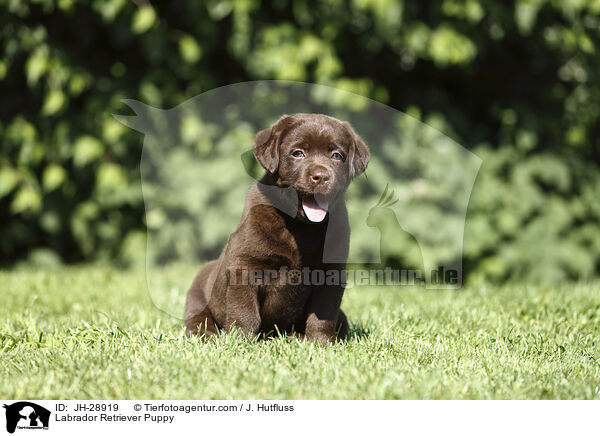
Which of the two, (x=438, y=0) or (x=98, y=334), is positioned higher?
(x=438, y=0)

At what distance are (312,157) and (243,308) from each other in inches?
27.7

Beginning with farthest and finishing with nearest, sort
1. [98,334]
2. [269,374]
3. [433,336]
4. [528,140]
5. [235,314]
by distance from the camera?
[528,140], [433,336], [98,334], [235,314], [269,374]

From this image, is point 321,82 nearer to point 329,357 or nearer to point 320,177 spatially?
point 320,177

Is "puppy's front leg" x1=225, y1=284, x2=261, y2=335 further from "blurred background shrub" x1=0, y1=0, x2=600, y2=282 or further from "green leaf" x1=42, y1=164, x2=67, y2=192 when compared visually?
"green leaf" x1=42, y1=164, x2=67, y2=192

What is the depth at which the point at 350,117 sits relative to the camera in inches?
215

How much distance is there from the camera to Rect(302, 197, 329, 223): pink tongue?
259 cm

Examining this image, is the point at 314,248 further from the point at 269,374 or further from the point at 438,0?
the point at 438,0

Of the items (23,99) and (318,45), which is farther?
(23,99)

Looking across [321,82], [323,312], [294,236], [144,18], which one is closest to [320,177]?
[294,236]

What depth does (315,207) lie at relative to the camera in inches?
104

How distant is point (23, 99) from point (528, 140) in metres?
4.69

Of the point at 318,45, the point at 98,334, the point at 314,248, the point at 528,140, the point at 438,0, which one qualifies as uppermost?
the point at 438,0

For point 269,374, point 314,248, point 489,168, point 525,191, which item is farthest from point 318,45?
point 269,374
